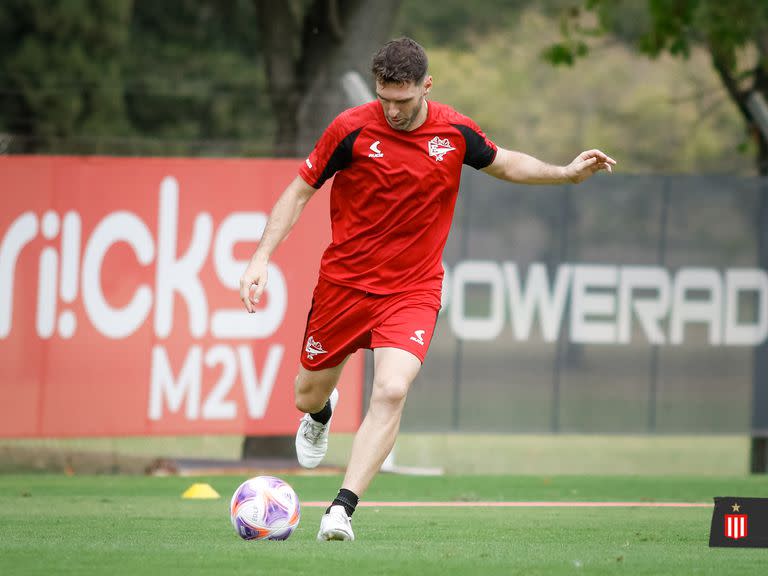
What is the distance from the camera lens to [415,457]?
1490cm

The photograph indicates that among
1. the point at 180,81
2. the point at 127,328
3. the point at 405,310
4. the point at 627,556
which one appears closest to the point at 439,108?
the point at 405,310

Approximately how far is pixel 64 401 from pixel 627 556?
592cm

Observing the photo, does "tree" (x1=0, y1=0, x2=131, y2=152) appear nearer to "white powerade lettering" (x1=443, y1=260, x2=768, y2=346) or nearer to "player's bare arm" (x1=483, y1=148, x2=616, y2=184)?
"white powerade lettering" (x1=443, y1=260, x2=768, y2=346)

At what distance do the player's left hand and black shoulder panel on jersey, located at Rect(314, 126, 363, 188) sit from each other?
3.51 ft

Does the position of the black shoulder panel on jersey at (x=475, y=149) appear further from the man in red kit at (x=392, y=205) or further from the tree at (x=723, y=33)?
the tree at (x=723, y=33)

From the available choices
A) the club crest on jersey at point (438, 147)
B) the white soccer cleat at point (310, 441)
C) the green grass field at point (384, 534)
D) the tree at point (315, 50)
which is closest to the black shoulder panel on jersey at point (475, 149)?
the club crest on jersey at point (438, 147)

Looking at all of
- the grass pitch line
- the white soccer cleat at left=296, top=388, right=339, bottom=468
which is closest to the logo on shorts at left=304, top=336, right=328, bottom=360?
the white soccer cleat at left=296, top=388, right=339, bottom=468

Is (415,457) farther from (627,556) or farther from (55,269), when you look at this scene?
(627,556)

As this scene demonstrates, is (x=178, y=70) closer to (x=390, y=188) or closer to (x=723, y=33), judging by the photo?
(x=723, y=33)

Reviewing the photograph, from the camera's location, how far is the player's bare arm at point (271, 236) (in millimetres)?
6535

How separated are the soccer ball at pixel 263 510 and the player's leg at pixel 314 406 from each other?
3.85 ft

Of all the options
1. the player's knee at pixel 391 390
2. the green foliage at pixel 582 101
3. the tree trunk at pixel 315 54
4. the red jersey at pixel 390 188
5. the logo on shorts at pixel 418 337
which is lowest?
the player's knee at pixel 391 390

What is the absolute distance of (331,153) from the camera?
6.91m

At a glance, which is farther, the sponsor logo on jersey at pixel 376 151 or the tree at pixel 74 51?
the tree at pixel 74 51
